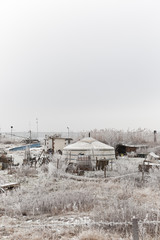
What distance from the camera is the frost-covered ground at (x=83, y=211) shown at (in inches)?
199

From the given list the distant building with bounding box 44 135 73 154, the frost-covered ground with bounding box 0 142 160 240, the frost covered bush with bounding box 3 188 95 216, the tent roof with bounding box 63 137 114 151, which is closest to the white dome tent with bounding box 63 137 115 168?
the tent roof with bounding box 63 137 114 151

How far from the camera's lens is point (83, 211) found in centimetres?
673

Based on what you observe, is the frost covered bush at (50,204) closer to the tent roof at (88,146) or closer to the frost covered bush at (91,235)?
the frost covered bush at (91,235)

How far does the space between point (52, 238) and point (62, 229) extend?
48 cm

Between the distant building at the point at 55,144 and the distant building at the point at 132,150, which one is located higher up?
the distant building at the point at 55,144

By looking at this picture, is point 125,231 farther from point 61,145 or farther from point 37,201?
point 61,145

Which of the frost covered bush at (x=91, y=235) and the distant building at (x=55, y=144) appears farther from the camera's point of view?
the distant building at (x=55, y=144)

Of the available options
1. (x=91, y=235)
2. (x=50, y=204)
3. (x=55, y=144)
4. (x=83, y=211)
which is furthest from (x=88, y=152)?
(x=91, y=235)

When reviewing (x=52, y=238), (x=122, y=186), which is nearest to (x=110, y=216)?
(x=52, y=238)

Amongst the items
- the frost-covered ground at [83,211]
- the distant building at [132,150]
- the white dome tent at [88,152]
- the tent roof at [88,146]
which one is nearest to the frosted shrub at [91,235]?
the frost-covered ground at [83,211]

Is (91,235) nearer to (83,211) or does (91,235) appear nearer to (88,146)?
(83,211)

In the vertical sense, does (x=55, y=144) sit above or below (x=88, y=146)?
below

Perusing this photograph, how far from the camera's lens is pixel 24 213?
6.75 metres

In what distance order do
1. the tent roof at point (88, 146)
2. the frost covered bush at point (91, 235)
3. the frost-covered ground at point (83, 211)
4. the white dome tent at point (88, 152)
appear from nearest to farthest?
1. the frost covered bush at point (91, 235)
2. the frost-covered ground at point (83, 211)
3. the white dome tent at point (88, 152)
4. the tent roof at point (88, 146)
